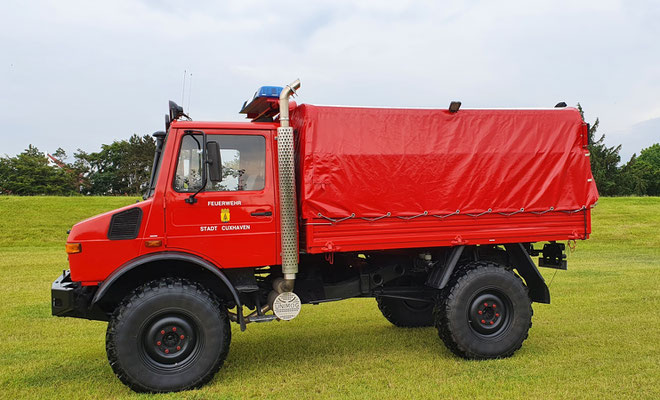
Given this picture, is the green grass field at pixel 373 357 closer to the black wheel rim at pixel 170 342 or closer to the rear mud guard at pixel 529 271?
the black wheel rim at pixel 170 342

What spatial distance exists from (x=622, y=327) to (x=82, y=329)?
7909mm

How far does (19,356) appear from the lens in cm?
656

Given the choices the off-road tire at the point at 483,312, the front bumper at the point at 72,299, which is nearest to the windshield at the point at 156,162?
the front bumper at the point at 72,299

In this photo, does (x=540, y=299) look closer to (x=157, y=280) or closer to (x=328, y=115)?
(x=328, y=115)

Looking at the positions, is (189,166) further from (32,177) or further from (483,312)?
(32,177)

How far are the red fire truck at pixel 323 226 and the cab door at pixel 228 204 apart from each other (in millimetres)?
15

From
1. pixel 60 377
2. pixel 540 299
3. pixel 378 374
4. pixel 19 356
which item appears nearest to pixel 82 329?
pixel 19 356

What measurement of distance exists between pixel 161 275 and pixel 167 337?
0.72 m

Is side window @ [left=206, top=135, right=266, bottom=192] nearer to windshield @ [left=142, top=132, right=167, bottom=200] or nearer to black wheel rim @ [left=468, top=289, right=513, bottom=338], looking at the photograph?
windshield @ [left=142, top=132, right=167, bottom=200]

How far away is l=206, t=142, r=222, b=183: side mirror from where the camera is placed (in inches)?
210

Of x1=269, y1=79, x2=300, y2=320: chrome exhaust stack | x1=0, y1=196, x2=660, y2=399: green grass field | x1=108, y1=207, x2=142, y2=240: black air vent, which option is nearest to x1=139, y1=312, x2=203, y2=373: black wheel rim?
x1=0, y1=196, x2=660, y2=399: green grass field

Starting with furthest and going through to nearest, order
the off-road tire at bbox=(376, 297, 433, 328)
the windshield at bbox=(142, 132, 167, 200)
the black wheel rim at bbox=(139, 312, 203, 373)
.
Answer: the off-road tire at bbox=(376, 297, 433, 328) → the windshield at bbox=(142, 132, 167, 200) → the black wheel rim at bbox=(139, 312, 203, 373)

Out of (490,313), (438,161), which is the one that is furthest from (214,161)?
(490,313)

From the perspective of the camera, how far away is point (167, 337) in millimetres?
→ 5496
